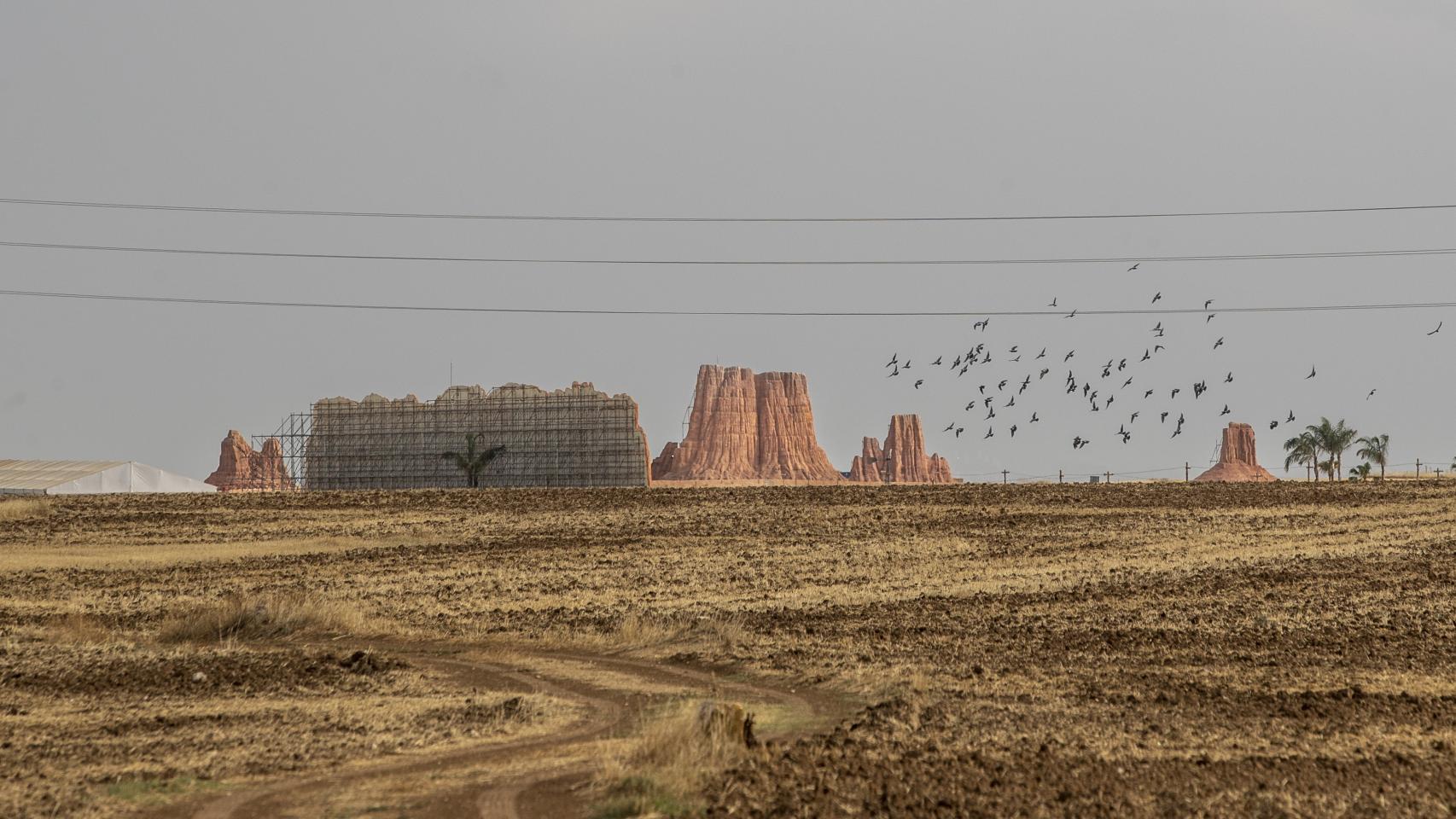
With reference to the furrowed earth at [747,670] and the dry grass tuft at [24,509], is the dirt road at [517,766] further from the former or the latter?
the dry grass tuft at [24,509]

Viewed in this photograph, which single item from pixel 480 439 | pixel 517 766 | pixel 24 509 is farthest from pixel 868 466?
pixel 517 766

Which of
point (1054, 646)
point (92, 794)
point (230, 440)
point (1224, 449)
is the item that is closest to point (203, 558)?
point (1054, 646)

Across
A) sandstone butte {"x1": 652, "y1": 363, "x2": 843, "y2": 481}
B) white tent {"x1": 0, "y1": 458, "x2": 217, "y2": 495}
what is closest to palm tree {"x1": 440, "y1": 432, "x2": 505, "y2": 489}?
white tent {"x1": 0, "y1": 458, "x2": 217, "y2": 495}

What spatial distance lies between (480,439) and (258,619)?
2913 inches

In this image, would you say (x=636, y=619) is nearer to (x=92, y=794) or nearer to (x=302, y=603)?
(x=302, y=603)

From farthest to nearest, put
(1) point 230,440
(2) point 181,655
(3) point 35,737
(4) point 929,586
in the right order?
(1) point 230,440 → (4) point 929,586 → (2) point 181,655 → (3) point 35,737

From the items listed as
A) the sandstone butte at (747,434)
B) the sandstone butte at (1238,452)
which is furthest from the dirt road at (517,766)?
the sandstone butte at (1238,452)

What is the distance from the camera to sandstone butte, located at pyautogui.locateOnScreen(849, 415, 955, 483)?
618 feet

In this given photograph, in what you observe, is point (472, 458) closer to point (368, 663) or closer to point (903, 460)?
point (368, 663)

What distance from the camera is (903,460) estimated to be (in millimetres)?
189750

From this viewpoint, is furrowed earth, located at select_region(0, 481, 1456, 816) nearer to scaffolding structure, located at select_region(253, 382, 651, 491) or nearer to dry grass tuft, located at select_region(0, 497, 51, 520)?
dry grass tuft, located at select_region(0, 497, 51, 520)

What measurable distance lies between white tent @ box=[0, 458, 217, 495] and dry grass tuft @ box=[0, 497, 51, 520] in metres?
27.9

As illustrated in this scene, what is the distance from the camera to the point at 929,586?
3356 centimetres

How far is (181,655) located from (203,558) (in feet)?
69.9
